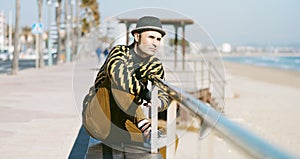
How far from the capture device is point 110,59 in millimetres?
3172

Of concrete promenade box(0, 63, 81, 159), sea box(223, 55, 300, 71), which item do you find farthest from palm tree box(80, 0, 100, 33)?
concrete promenade box(0, 63, 81, 159)

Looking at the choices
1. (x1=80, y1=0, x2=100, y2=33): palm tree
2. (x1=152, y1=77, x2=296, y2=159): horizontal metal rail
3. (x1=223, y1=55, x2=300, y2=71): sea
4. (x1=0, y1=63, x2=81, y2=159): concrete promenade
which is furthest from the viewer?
(x1=223, y1=55, x2=300, y2=71): sea

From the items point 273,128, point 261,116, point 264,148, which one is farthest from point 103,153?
point 261,116

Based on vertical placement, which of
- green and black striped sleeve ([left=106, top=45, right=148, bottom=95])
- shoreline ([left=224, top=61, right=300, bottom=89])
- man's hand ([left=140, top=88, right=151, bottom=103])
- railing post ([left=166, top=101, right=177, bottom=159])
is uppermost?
green and black striped sleeve ([left=106, top=45, right=148, bottom=95])

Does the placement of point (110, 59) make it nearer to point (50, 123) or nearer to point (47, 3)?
point (50, 123)

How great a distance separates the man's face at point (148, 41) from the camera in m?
3.07

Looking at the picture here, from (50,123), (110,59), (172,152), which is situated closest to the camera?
(110,59)

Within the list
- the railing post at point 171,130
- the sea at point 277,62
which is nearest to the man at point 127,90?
the railing post at point 171,130

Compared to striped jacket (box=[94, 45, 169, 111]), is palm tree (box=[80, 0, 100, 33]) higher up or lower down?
higher up

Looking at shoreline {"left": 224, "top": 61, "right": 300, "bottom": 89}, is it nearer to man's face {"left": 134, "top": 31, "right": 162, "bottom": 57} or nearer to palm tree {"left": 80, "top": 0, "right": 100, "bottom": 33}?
palm tree {"left": 80, "top": 0, "right": 100, "bottom": 33}

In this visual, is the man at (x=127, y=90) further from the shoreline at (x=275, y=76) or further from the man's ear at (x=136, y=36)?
the shoreline at (x=275, y=76)

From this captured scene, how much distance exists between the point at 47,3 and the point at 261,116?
19.4 m

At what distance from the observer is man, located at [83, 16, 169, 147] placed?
3.09m

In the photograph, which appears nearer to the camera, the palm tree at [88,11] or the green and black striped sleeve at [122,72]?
the green and black striped sleeve at [122,72]
